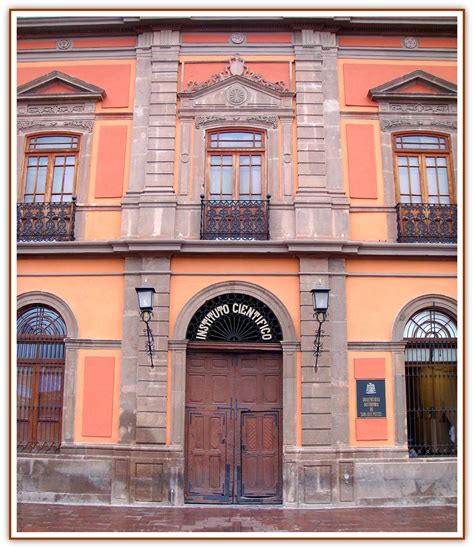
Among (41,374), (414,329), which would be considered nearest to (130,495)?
(41,374)

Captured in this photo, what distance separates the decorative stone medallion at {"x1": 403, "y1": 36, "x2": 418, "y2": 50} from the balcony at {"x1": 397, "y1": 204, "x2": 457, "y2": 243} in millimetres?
3608

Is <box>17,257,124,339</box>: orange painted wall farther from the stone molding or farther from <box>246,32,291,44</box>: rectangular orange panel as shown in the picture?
<box>246,32,291,44</box>: rectangular orange panel

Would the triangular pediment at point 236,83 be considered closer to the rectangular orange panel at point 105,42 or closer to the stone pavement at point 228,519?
the rectangular orange panel at point 105,42

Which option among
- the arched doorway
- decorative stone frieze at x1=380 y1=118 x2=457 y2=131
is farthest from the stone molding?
the arched doorway

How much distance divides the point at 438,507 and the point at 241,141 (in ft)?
26.2

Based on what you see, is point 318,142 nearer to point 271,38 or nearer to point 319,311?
point 271,38

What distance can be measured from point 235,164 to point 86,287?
392cm

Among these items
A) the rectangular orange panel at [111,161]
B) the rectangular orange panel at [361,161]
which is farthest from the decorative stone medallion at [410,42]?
the rectangular orange panel at [111,161]

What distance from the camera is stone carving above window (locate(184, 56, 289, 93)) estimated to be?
1164 centimetres

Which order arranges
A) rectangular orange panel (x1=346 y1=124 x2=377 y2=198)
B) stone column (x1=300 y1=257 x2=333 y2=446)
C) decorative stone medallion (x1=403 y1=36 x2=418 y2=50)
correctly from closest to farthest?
stone column (x1=300 y1=257 x2=333 y2=446)
rectangular orange panel (x1=346 y1=124 x2=377 y2=198)
decorative stone medallion (x1=403 y1=36 x2=418 y2=50)

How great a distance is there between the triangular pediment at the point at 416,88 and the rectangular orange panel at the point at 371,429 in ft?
21.4

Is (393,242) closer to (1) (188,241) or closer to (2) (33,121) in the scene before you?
(1) (188,241)

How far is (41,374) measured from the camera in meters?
10.9

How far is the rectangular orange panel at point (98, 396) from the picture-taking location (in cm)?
1045
